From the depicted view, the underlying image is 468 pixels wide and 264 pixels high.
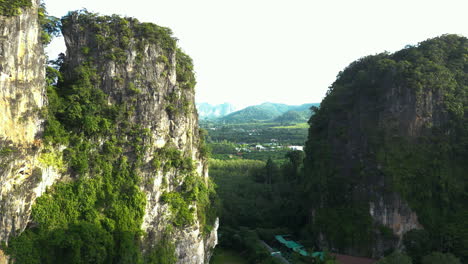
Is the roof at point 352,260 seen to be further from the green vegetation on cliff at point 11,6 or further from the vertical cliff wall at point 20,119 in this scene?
the green vegetation on cliff at point 11,6

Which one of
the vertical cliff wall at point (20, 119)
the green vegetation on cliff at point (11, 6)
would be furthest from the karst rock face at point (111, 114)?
the green vegetation on cliff at point (11, 6)

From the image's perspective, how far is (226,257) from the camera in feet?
93.2

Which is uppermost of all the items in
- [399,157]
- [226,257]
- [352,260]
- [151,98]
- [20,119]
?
[151,98]

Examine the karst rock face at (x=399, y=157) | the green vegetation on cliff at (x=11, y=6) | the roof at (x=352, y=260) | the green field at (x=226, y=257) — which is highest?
the green vegetation on cliff at (x=11, y=6)

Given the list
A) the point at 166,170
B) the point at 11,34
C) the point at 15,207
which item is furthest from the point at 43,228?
the point at 11,34

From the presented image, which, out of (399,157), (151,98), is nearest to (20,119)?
(151,98)

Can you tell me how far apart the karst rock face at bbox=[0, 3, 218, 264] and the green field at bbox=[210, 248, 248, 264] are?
158 inches

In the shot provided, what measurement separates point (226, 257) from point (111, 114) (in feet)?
55.6

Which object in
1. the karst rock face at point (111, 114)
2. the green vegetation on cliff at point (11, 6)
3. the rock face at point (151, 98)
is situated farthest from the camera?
the rock face at point (151, 98)

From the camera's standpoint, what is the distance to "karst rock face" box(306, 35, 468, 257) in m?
23.9

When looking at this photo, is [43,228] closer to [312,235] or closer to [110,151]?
[110,151]

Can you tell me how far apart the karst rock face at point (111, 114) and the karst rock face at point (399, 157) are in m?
11.5

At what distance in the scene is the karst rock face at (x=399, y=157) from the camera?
78.3ft

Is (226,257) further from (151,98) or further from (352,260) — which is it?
(151,98)
